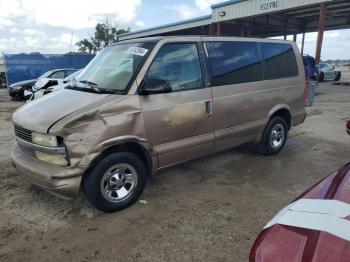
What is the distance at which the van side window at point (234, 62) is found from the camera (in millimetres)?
4786

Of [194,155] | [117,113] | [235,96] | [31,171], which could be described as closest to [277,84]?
[235,96]

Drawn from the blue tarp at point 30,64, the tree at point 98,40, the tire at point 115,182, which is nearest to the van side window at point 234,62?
the tire at point 115,182

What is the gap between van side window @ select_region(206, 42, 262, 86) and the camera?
4.79 m

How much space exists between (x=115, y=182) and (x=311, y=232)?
264cm

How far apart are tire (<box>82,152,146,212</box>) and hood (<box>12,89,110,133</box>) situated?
0.67 m

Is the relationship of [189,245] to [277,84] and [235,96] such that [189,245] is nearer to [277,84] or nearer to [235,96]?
[235,96]

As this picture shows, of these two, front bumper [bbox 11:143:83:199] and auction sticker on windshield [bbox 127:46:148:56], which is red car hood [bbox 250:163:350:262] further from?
auction sticker on windshield [bbox 127:46:148:56]

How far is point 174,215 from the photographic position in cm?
389

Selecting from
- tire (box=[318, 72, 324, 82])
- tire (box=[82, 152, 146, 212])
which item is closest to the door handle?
tire (box=[82, 152, 146, 212])

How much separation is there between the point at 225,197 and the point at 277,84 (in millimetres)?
2466

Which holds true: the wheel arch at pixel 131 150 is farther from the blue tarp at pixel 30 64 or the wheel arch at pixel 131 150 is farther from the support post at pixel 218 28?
the blue tarp at pixel 30 64

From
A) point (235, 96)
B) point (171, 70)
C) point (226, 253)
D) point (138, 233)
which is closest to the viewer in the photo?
point (226, 253)

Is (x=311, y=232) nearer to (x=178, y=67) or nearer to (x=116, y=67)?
(x=178, y=67)

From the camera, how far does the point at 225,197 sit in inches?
172
